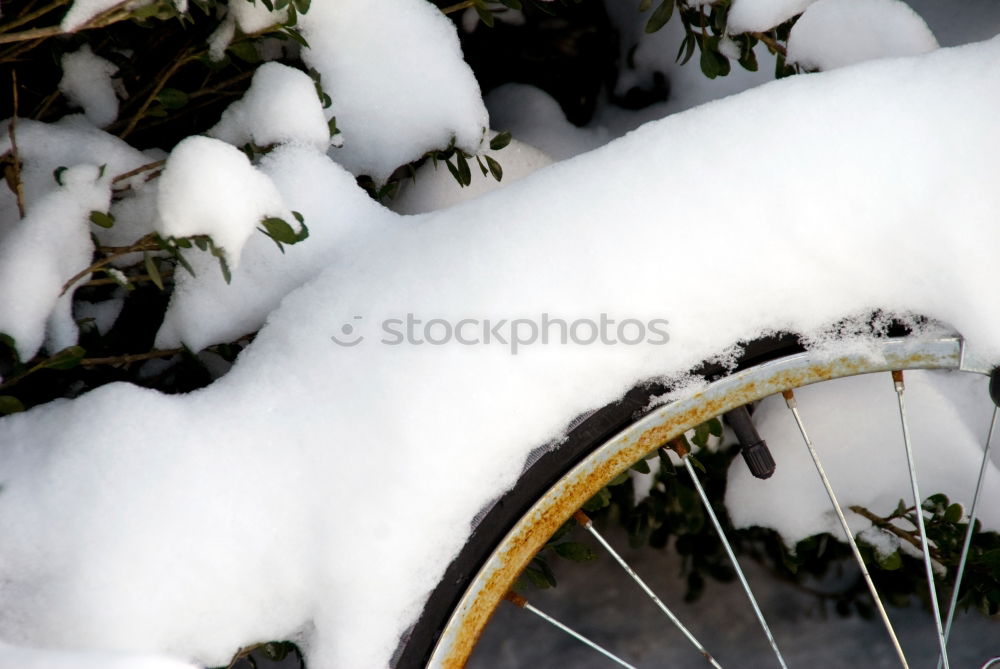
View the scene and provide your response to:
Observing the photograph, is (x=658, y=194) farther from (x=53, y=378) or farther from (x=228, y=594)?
(x=53, y=378)

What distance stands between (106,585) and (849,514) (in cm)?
89

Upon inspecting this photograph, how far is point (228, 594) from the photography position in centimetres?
68

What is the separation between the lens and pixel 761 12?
2.83ft

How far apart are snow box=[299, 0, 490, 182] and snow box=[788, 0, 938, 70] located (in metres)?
0.37

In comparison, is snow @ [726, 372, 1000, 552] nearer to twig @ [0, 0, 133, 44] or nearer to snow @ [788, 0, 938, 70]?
snow @ [788, 0, 938, 70]

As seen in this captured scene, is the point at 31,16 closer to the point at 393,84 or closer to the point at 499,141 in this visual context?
the point at 393,84

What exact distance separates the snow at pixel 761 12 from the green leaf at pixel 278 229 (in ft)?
1.71

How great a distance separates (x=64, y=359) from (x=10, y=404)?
0.20 feet

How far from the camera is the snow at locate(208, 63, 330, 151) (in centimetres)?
83

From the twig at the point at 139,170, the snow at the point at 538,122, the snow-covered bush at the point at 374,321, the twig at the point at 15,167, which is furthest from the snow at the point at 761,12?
the twig at the point at 15,167

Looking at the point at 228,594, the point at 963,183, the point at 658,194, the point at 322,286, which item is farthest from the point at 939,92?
the point at 228,594

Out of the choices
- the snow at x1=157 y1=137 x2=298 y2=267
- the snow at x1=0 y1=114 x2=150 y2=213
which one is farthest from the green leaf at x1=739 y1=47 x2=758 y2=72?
the snow at x1=0 y1=114 x2=150 y2=213

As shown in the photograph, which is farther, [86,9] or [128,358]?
[128,358]

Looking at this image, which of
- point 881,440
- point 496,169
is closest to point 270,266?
point 496,169
